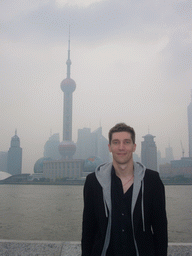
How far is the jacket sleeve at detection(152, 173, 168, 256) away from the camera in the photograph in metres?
2.88

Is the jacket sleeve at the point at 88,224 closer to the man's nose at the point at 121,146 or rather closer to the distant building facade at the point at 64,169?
the man's nose at the point at 121,146

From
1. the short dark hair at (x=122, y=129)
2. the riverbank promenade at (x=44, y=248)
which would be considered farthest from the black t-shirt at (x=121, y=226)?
the riverbank promenade at (x=44, y=248)

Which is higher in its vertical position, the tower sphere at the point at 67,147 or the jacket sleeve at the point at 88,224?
the tower sphere at the point at 67,147

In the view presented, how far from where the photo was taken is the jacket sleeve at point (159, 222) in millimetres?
2879

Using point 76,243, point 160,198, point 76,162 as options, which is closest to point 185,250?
point 76,243

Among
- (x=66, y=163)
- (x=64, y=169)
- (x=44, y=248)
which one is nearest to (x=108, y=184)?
(x=44, y=248)

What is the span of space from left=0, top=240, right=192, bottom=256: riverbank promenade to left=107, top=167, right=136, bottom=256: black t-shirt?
7.54 feet

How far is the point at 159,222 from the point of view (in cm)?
294

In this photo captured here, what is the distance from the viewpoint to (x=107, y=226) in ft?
9.62

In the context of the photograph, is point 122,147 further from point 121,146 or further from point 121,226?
point 121,226

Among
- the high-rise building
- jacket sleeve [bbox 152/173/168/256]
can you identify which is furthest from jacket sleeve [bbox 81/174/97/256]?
the high-rise building

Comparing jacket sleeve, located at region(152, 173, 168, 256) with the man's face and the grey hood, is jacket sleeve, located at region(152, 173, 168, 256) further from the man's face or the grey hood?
the man's face

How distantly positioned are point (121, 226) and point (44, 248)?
284cm

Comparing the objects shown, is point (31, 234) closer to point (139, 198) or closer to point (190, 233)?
point (190, 233)
